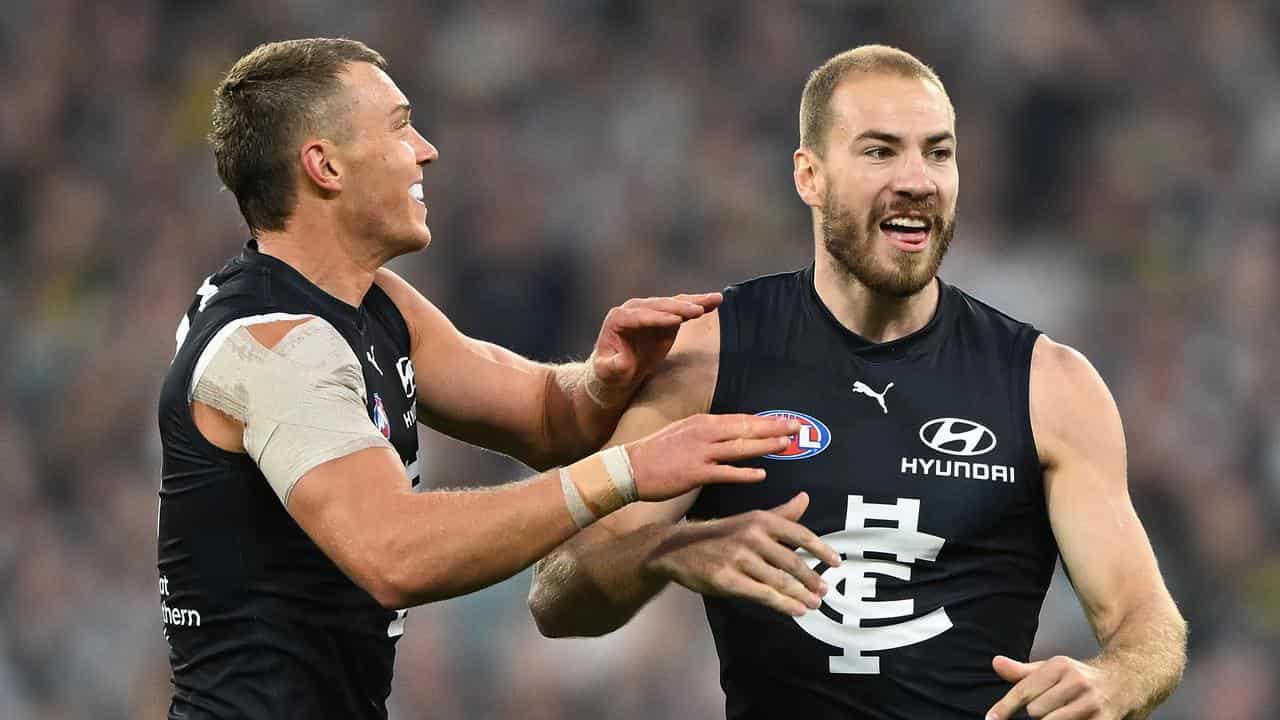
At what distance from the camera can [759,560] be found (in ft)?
11.3

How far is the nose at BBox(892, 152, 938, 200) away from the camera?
411 centimetres

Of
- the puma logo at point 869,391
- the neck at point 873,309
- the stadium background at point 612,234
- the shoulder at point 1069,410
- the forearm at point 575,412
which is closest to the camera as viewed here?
the shoulder at point 1069,410

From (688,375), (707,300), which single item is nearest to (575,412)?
(688,375)

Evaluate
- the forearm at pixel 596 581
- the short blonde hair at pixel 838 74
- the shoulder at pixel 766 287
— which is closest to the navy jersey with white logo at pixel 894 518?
the shoulder at pixel 766 287

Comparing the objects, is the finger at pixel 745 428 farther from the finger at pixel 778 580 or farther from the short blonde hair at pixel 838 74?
the short blonde hair at pixel 838 74

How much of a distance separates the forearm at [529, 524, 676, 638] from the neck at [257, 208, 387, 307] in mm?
867

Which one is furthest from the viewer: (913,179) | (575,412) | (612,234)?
(612,234)

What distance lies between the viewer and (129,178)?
8859 millimetres

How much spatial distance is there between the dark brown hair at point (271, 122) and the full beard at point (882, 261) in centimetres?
136

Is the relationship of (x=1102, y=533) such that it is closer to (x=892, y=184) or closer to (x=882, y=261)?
(x=882, y=261)

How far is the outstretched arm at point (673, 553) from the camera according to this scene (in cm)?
343

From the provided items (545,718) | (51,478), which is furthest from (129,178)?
(545,718)

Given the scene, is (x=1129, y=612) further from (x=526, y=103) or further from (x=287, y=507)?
(x=526, y=103)

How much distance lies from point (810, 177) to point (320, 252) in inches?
53.7
